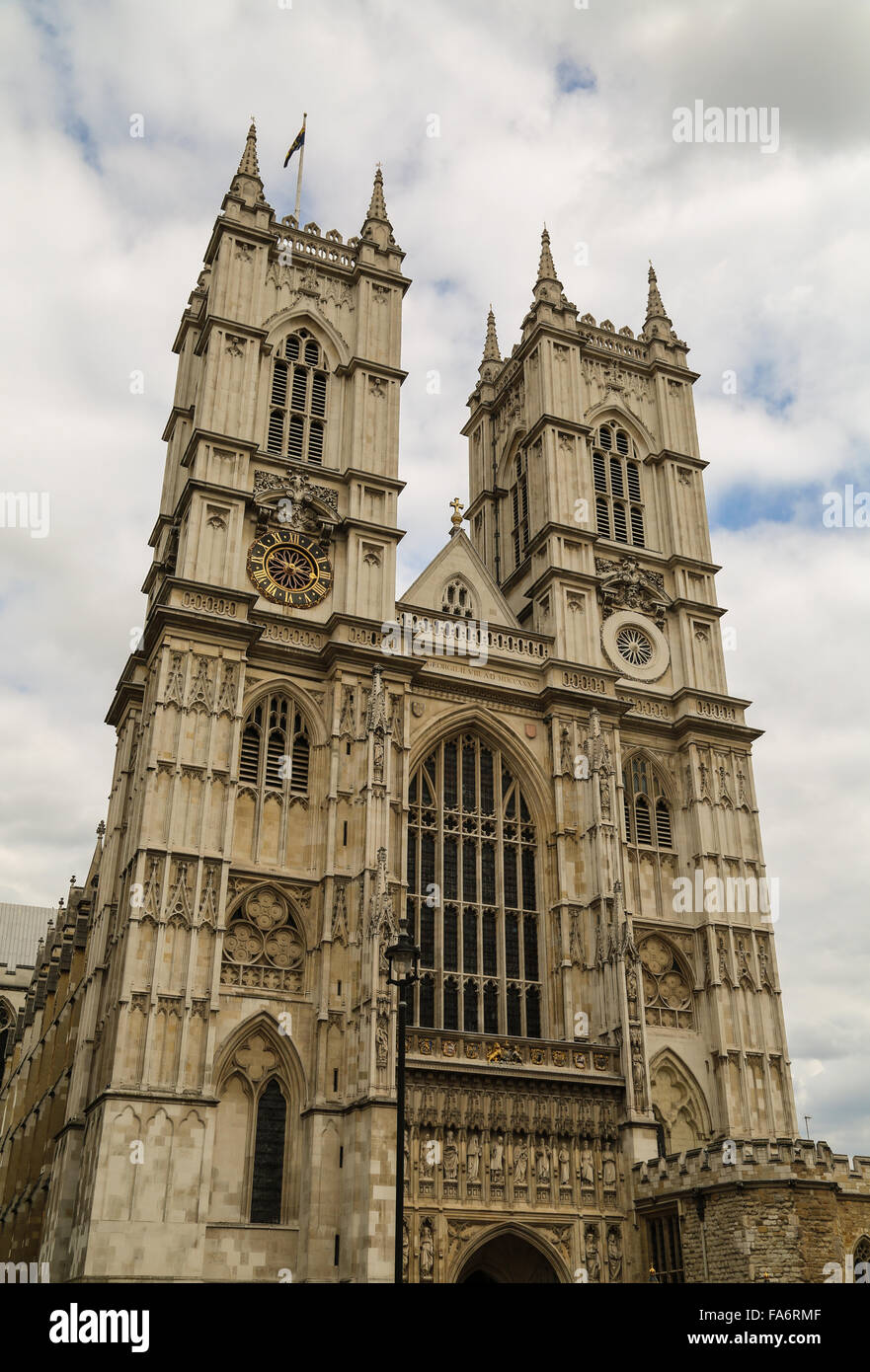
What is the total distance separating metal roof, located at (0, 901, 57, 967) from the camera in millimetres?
67688

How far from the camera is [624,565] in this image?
125 feet

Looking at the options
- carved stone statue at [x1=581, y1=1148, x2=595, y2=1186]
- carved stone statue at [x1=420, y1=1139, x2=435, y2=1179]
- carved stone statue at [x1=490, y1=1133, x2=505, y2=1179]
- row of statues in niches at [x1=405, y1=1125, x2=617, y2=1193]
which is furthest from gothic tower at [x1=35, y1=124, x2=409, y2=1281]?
carved stone statue at [x1=581, y1=1148, x2=595, y2=1186]

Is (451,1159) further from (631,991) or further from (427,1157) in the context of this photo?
(631,991)

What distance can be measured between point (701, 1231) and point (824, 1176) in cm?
274

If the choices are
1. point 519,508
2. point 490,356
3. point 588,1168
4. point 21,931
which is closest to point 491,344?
point 490,356

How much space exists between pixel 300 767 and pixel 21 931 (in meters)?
45.5

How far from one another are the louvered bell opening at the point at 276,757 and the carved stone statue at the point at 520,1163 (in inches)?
410

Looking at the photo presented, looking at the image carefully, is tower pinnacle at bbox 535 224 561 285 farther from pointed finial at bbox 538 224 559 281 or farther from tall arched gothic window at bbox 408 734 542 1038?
tall arched gothic window at bbox 408 734 542 1038

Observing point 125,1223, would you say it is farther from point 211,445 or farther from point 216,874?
point 211,445

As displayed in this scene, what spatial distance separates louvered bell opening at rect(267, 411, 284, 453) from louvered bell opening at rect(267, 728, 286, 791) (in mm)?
8977

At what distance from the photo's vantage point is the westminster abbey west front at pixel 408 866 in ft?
82.1

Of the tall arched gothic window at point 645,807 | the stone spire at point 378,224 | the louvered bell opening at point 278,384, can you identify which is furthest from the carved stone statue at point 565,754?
Result: the stone spire at point 378,224

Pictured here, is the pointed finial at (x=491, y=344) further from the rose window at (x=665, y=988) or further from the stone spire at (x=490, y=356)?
the rose window at (x=665, y=988)
